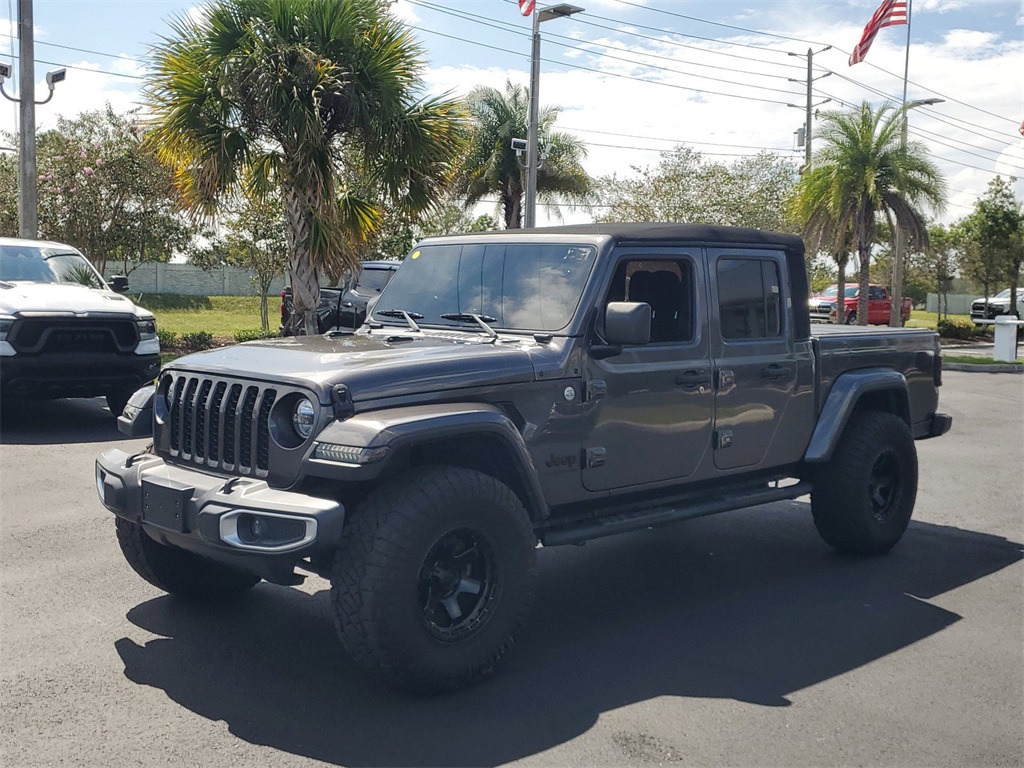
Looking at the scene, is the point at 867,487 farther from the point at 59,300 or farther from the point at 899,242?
the point at 899,242

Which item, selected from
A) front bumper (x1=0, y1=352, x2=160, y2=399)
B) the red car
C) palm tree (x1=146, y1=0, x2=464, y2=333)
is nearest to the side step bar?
front bumper (x1=0, y1=352, x2=160, y2=399)

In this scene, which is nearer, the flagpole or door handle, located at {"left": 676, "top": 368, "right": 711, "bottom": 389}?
door handle, located at {"left": 676, "top": 368, "right": 711, "bottom": 389}

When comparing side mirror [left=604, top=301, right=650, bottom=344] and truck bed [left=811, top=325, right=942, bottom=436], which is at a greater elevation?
side mirror [left=604, top=301, right=650, bottom=344]

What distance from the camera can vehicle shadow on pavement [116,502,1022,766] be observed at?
3977 mm

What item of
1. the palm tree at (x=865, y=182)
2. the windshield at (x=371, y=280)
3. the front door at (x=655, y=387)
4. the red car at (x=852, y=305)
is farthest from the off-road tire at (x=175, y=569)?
the red car at (x=852, y=305)

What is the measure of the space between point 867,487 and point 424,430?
11.1 feet

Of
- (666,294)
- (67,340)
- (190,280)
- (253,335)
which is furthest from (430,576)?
(190,280)

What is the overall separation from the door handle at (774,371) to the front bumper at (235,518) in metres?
2.85

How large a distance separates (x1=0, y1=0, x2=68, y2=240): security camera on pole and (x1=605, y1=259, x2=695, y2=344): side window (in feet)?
44.7

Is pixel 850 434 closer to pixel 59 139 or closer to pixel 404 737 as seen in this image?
pixel 404 737

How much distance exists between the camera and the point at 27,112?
16.5 m

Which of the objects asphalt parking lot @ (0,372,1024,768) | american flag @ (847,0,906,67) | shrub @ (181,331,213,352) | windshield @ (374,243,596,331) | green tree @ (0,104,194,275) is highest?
american flag @ (847,0,906,67)

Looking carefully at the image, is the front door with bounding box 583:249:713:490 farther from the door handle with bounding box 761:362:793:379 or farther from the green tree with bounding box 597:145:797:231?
the green tree with bounding box 597:145:797:231

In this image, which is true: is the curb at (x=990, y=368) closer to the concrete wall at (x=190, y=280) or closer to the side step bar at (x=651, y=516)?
the side step bar at (x=651, y=516)
